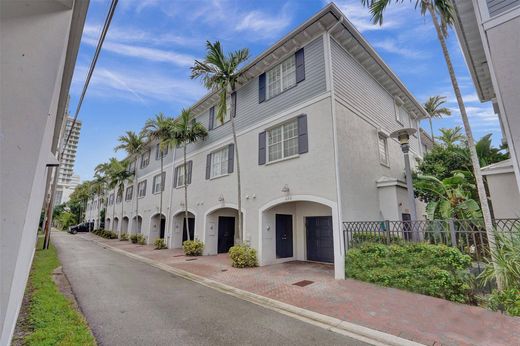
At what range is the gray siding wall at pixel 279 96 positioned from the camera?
10773mm

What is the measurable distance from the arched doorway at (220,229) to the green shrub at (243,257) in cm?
390

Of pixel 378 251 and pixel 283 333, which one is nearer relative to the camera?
pixel 283 333

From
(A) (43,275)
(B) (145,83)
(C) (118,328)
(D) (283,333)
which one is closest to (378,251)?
(D) (283,333)

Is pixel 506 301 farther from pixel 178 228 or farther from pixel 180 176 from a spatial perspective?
pixel 180 176

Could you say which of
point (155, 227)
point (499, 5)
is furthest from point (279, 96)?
point (155, 227)

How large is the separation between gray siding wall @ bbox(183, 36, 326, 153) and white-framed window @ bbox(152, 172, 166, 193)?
7.75 m

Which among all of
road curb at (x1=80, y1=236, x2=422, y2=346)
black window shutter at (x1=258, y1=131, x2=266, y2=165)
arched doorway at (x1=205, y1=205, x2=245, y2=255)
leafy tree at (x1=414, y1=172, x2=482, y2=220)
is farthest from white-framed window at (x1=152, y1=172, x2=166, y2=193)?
leafy tree at (x1=414, y1=172, x2=482, y2=220)

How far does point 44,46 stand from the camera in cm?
215

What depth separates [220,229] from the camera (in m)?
16.4

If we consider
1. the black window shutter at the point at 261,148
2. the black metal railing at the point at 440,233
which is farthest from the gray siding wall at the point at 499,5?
the black window shutter at the point at 261,148

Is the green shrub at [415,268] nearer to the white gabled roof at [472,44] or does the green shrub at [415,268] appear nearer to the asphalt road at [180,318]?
the asphalt road at [180,318]

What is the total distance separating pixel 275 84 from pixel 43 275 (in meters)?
12.4

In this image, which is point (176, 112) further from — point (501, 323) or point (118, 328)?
point (501, 323)

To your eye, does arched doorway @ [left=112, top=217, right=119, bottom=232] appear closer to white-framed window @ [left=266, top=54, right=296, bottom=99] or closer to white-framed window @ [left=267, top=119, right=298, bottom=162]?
white-framed window @ [left=267, top=119, right=298, bottom=162]
